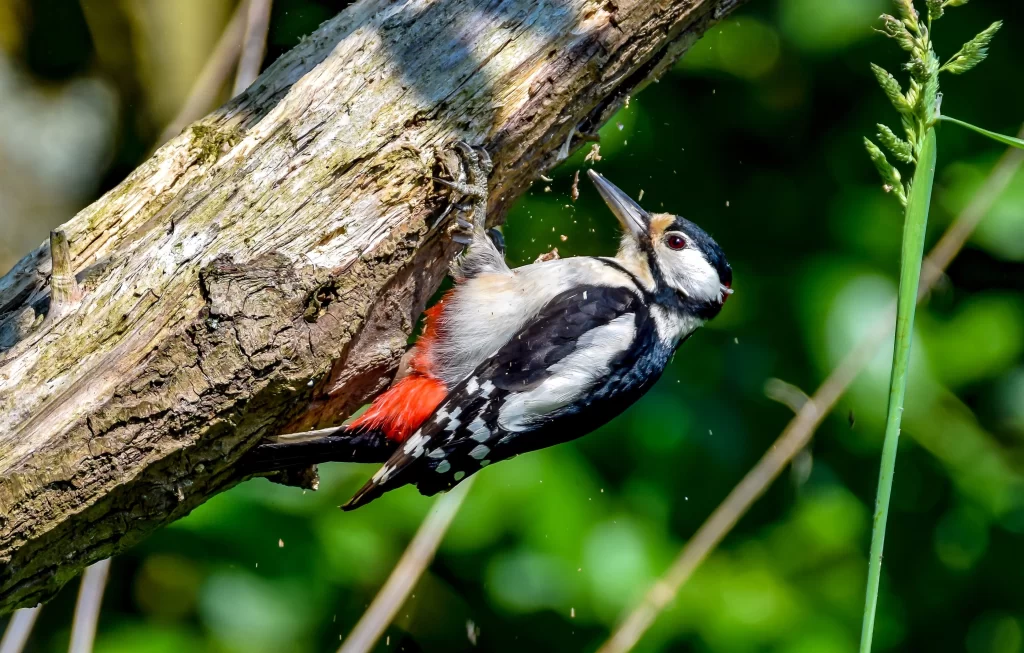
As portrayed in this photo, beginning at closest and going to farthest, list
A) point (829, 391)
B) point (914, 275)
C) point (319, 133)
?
point (914, 275) → point (319, 133) → point (829, 391)

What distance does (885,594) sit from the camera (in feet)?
10.9

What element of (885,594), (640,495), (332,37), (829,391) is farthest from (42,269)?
(885,594)

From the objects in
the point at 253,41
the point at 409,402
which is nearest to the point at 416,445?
the point at 409,402

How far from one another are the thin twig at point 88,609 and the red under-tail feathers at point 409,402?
869 mm

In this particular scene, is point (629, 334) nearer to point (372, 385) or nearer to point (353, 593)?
point (372, 385)

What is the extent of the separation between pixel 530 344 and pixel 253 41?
1.48 m

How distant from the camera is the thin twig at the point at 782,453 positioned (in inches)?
109

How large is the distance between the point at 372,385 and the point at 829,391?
1373 millimetres

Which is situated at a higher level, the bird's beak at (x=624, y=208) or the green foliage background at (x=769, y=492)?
the bird's beak at (x=624, y=208)

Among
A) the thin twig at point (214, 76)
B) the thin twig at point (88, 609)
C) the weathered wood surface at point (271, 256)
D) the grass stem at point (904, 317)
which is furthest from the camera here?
the thin twig at point (214, 76)

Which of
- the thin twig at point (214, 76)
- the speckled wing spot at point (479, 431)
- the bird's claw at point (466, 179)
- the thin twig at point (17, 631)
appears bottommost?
the speckled wing spot at point (479, 431)

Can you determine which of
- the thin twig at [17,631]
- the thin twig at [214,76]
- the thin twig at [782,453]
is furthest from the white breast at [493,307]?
the thin twig at [17,631]

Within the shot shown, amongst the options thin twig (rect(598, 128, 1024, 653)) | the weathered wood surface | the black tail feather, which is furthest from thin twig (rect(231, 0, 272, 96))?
thin twig (rect(598, 128, 1024, 653))

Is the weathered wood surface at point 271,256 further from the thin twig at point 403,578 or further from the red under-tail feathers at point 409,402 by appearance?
the thin twig at point 403,578
